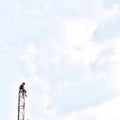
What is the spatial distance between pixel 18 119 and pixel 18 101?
4784mm

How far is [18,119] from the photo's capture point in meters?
135

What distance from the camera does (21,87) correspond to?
134875 mm

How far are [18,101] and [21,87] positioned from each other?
439cm

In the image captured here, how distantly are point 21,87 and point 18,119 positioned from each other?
7.60m

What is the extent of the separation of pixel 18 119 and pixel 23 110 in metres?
3.22

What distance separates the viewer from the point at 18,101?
451 ft

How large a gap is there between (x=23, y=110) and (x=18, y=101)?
248 cm

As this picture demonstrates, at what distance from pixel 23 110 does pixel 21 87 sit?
20.1ft

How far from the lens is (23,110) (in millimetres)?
137250
